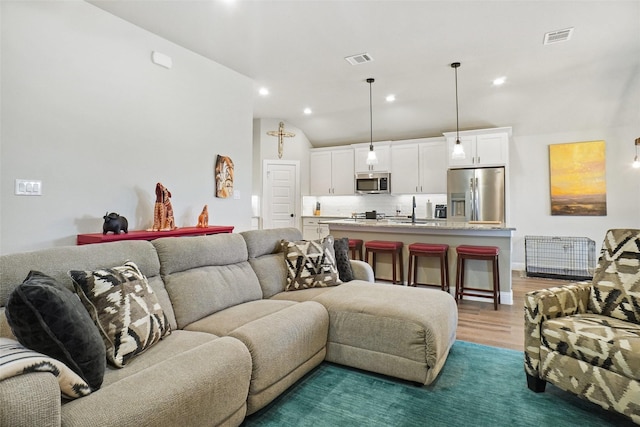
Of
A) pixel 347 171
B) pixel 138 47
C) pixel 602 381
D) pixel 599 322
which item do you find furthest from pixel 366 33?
pixel 347 171

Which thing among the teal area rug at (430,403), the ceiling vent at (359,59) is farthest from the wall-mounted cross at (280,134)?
the teal area rug at (430,403)

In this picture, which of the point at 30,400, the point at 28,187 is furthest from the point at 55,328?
the point at 28,187

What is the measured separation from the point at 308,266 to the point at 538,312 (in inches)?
66.1

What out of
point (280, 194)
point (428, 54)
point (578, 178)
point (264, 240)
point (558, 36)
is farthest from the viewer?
point (280, 194)

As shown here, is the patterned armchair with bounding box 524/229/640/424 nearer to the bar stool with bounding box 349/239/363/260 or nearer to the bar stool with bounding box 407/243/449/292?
the bar stool with bounding box 407/243/449/292

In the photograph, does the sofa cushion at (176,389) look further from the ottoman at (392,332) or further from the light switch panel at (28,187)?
the light switch panel at (28,187)

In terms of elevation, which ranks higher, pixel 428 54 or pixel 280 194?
pixel 428 54

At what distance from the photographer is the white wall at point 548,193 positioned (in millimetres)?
5598

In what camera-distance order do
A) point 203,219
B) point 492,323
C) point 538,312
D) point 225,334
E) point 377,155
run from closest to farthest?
point 225,334 → point 538,312 → point 492,323 → point 203,219 → point 377,155

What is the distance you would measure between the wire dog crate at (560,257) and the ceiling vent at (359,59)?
4.30 m

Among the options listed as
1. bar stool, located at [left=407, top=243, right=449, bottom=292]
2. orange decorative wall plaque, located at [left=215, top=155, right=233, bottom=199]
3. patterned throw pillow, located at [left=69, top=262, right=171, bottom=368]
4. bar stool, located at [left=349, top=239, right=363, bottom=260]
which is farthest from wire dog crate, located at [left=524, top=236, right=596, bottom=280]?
patterned throw pillow, located at [left=69, top=262, right=171, bottom=368]

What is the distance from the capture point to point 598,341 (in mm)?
1810

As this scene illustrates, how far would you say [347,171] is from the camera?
24.9ft

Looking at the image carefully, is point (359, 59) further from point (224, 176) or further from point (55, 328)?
point (55, 328)
